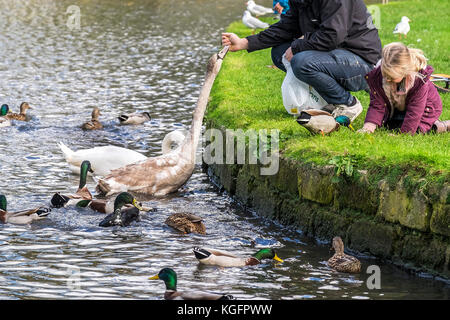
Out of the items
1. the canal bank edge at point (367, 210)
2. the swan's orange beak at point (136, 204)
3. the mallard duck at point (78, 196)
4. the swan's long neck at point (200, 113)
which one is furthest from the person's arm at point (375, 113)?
the mallard duck at point (78, 196)

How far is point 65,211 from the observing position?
9.18 meters

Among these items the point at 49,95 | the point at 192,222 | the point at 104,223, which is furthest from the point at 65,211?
the point at 49,95

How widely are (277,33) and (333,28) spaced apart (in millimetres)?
1063

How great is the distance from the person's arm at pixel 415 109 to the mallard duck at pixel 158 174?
247cm

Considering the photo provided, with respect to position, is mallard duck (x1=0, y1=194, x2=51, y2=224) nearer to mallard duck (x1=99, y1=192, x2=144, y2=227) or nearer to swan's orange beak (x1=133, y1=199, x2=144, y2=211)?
mallard duck (x1=99, y1=192, x2=144, y2=227)

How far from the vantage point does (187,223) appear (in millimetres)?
8367

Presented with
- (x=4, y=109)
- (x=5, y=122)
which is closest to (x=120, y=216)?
(x=5, y=122)

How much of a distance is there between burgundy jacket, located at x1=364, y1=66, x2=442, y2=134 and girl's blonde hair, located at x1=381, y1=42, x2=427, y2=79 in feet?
0.77

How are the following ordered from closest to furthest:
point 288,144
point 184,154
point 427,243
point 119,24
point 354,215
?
point 427,243 → point 354,215 → point 288,144 → point 184,154 → point 119,24

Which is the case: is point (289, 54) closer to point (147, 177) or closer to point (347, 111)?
point (347, 111)
